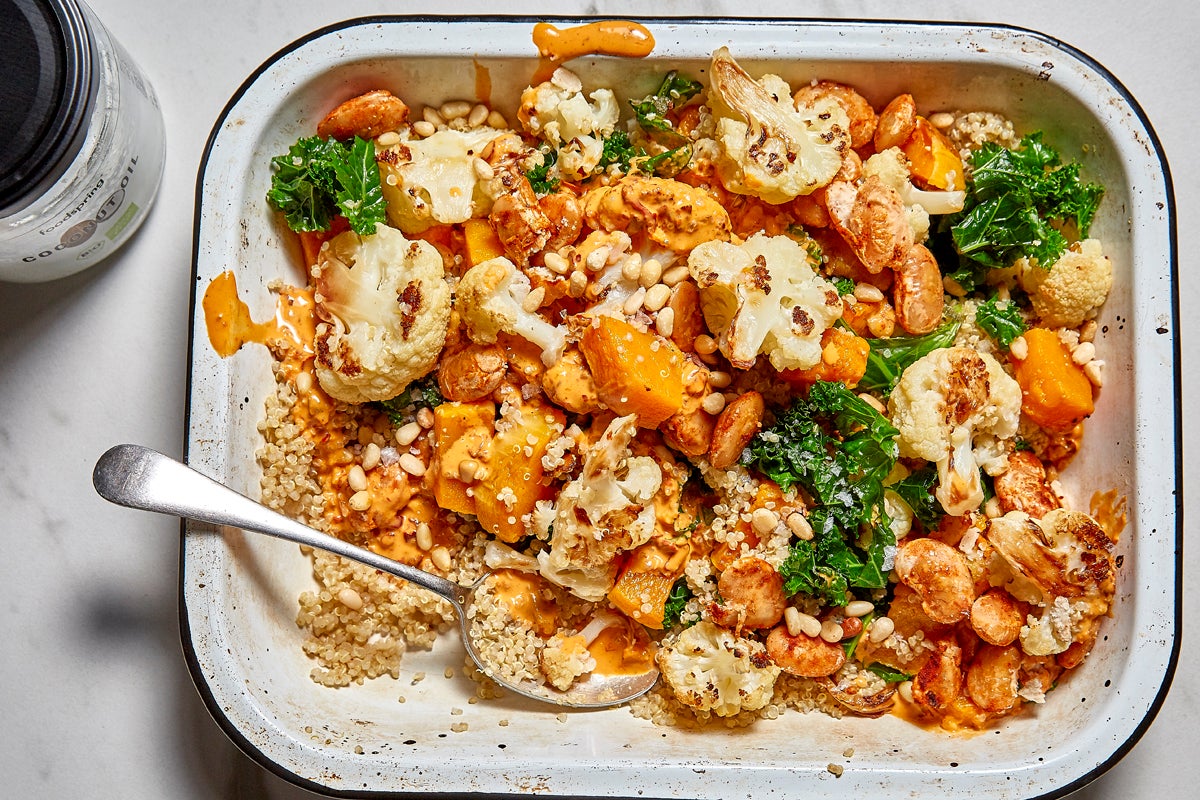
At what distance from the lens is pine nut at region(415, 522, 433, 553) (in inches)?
96.3

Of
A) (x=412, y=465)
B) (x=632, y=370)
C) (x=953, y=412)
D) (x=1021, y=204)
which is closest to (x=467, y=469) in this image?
(x=412, y=465)

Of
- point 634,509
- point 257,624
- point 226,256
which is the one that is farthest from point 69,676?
point 634,509

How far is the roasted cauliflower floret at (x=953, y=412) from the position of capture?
2.26m

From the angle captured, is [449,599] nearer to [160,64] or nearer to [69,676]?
[69,676]

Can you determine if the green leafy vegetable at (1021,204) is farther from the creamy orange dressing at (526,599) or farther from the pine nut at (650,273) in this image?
the creamy orange dressing at (526,599)

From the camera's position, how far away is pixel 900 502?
2.42 m

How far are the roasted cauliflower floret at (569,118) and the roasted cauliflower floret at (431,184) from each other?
0.17 meters

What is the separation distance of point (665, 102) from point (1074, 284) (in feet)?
3.84

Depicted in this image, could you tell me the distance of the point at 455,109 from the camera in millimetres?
2451

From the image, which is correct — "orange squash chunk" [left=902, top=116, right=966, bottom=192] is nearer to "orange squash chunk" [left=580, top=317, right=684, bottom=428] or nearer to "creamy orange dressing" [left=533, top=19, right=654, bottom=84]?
"creamy orange dressing" [left=533, top=19, right=654, bottom=84]

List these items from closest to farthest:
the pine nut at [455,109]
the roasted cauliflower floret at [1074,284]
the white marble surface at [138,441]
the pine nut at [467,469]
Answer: the pine nut at [467,469] < the roasted cauliflower floret at [1074,284] < the pine nut at [455,109] < the white marble surface at [138,441]

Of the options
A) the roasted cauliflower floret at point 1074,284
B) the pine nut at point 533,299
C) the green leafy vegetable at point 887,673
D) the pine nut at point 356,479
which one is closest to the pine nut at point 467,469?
the pine nut at point 356,479

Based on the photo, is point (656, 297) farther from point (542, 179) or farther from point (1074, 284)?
point (1074, 284)

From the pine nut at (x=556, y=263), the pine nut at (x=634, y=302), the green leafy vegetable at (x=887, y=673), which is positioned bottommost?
the green leafy vegetable at (x=887, y=673)
